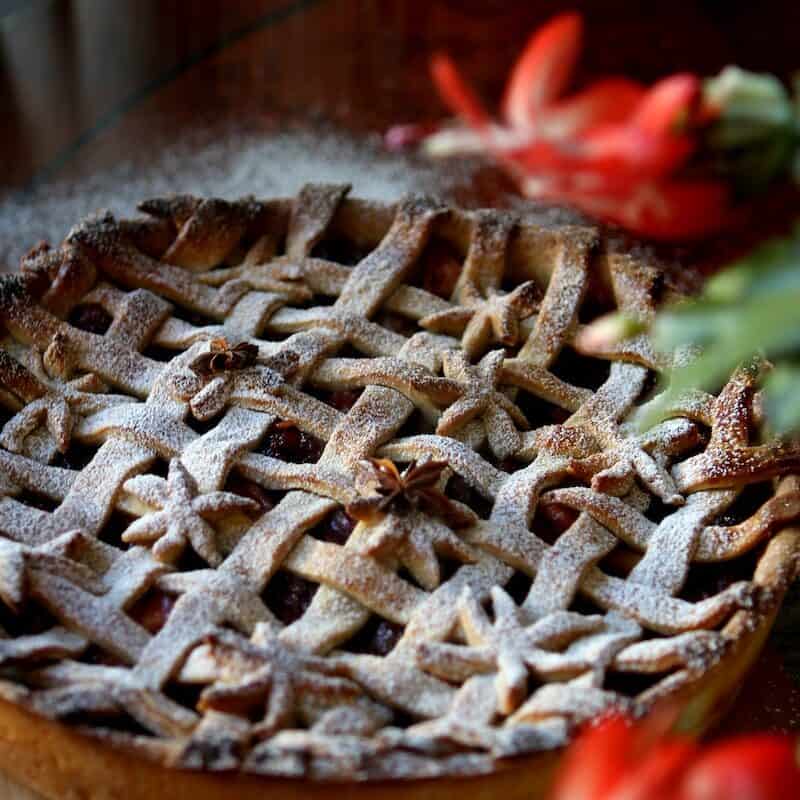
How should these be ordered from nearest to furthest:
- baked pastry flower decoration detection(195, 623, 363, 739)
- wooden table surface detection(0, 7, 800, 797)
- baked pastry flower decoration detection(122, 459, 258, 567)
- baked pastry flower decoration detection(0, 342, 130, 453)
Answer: baked pastry flower decoration detection(195, 623, 363, 739) < baked pastry flower decoration detection(122, 459, 258, 567) < baked pastry flower decoration detection(0, 342, 130, 453) < wooden table surface detection(0, 7, 800, 797)

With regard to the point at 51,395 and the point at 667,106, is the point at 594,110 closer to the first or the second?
the point at 667,106

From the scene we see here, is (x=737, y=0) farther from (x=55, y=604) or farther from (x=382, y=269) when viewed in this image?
(x=55, y=604)

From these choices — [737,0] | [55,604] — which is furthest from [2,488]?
[737,0]

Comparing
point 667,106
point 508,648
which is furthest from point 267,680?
point 667,106

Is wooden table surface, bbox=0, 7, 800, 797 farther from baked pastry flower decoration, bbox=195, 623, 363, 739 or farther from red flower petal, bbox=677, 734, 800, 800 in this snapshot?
red flower petal, bbox=677, 734, 800, 800

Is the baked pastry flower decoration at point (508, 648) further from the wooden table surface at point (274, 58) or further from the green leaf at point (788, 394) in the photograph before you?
the wooden table surface at point (274, 58)

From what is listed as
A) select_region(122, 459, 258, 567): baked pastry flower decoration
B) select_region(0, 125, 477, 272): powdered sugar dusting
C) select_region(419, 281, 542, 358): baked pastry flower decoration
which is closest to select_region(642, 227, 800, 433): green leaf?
select_region(122, 459, 258, 567): baked pastry flower decoration

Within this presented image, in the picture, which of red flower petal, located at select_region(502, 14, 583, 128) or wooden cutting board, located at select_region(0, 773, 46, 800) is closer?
red flower petal, located at select_region(502, 14, 583, 128)

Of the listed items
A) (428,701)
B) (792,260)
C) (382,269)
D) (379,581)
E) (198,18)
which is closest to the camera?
(792,260)
